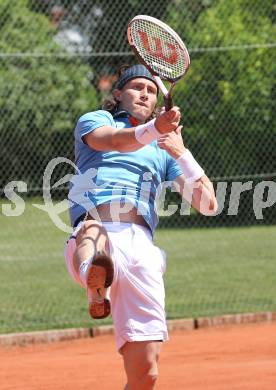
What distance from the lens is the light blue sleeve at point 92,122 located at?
5059 mm

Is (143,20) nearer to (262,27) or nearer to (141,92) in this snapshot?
(141,92)

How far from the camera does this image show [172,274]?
1244 centimetres

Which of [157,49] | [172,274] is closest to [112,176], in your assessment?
[157,49]

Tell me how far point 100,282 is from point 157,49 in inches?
52.0

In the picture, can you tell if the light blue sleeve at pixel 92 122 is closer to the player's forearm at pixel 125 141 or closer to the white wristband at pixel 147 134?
the player's forearm at pixel 125 141

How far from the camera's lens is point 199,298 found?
35.7ft

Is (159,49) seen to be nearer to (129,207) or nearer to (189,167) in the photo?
(189,167)

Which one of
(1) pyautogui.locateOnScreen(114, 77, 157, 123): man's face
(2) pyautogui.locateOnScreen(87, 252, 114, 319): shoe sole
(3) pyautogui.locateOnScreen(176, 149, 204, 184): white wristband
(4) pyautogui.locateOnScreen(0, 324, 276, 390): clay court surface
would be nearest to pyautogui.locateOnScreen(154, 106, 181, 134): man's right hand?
(3) pyautogui.locateOnScreen(176, 149, 204, 184): white wristband

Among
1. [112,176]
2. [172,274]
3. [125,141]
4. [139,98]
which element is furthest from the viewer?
[172,274]

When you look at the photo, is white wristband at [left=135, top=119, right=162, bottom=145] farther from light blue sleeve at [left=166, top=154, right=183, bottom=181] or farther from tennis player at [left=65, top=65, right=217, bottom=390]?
light blue sleeve at [left=166, top=154, right=183, bottom=181]

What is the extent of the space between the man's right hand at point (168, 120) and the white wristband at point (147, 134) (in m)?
0.02

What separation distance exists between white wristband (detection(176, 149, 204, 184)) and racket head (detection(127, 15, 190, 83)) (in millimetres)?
407

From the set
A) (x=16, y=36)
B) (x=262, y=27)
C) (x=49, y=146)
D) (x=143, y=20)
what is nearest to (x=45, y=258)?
(x=49, y=146)

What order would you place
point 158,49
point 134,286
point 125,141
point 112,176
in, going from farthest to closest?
point 158,49 < point 112,176 < point 134,286 < point 125,141
